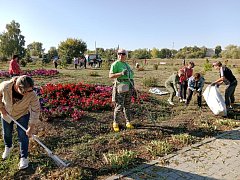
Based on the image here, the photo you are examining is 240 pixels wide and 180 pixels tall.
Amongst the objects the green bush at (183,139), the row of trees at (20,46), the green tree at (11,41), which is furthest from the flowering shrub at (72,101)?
the green tree at (11,41)

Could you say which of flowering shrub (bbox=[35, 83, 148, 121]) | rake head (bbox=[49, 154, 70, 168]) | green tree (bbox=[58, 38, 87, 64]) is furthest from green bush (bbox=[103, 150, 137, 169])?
green tree (bbox=[58, 38, 87, 64])

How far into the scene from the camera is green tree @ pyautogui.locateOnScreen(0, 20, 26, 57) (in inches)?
2326

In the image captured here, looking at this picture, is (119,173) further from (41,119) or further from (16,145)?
(41,119)

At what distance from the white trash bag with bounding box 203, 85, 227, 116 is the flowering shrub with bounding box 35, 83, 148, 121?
2.28 metres

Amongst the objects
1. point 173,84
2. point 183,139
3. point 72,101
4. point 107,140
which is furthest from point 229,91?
point 72,101

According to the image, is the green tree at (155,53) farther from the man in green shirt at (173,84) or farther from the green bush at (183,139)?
the green bush at (183,139)

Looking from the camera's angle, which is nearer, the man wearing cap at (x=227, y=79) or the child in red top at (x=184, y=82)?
the man wearing cap at (x=227, y=79)

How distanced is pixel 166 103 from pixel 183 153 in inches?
169

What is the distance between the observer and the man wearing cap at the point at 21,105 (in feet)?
13.1

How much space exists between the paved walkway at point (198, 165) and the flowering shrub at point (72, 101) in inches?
117

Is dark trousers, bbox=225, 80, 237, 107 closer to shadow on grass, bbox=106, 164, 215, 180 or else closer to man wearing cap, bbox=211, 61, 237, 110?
man wearing cap, bbox=211, 61, 237, 110

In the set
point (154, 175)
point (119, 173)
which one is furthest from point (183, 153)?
point (119, 173)

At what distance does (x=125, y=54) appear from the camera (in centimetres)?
611

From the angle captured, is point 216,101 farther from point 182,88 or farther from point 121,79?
point 121,79
